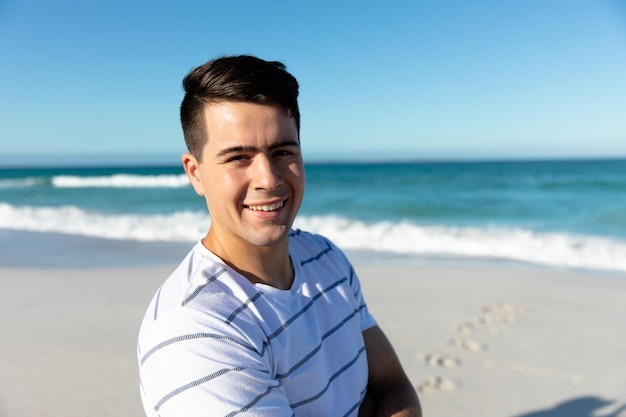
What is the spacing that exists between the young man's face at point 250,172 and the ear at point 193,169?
17mm

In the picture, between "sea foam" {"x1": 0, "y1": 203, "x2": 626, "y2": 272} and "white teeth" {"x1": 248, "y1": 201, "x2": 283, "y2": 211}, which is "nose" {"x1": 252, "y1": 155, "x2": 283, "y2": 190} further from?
"sea foam" {"x1": 0, "y1": 203, "x2": 626, "y2": 272}

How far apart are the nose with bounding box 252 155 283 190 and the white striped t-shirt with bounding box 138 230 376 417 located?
29cm

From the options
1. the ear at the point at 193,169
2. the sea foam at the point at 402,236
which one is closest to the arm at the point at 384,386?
the ear at the point at 193,169

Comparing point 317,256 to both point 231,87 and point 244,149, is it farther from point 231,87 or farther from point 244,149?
point 231,87

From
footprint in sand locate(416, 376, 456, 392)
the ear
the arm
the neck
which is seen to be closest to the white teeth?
the neck

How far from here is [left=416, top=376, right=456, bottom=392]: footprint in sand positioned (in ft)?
11.8

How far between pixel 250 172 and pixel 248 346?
58 cm

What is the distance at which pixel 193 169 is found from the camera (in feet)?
5.79

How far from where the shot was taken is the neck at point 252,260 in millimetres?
1629

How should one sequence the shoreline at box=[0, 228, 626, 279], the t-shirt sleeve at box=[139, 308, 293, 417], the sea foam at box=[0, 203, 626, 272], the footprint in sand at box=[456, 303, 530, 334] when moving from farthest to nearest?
the sea foam at box=[0, 203, 626, 272], the shoreline at box=[0, 228, 626, 279], the footprint in sand at box=[456, 303, 530, 334], the t-shirt sleeve at box=[139, 308, 293, 417]

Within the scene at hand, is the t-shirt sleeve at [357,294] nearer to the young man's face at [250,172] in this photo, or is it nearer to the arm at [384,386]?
the arm at [384,386]

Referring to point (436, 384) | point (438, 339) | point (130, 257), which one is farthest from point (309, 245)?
point (130, 257)

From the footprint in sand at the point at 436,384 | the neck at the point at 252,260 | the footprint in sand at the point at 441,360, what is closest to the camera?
the neck at the point at 252,260

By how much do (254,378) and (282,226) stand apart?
1.85ft
